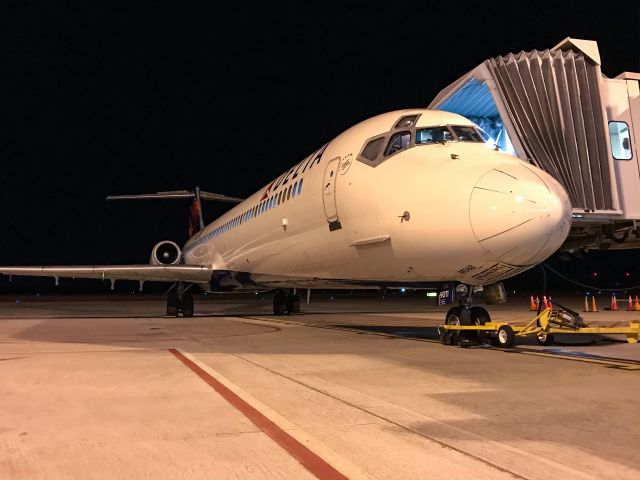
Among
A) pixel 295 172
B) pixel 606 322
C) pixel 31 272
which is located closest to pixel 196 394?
pixel 295 172

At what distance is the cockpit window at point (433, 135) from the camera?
8.36 m

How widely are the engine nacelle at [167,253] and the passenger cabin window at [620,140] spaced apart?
52.6 ft

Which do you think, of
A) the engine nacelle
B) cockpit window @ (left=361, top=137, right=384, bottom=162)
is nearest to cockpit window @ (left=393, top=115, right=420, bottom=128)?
cockpit window @ (left=361, top=137, right=384, bottom=162)

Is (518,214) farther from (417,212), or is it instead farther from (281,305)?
(281,305)

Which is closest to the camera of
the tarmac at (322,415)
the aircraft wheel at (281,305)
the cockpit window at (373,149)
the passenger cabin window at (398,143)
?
the tarmac at (322,415)

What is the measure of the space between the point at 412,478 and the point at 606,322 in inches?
566

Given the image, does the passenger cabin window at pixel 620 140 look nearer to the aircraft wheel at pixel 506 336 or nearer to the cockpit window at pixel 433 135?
the aircraft wheel at pixel 506 336

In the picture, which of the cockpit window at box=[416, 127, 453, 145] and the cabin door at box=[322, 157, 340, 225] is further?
the cabin door at box=[322, 157, 340, 225]

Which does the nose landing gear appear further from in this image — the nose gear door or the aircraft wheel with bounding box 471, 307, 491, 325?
the nose gear door

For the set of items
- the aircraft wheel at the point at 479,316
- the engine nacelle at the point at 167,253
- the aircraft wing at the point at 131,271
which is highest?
the engine nacelle at the point at 167,253

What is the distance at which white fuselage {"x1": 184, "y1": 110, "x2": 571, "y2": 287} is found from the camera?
7.06 metres

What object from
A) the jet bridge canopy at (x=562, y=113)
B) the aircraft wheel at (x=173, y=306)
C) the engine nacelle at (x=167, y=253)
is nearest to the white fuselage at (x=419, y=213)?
the jet bridge canopy at (x=562, y=113)

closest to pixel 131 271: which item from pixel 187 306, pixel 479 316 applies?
pixel 187 306

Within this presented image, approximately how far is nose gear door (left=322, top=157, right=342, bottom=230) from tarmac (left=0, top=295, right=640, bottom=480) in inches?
90.7
